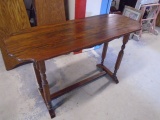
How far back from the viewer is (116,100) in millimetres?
1681

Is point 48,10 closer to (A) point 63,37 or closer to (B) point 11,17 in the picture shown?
(B) point 11,17

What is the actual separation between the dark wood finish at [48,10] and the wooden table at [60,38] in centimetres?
70

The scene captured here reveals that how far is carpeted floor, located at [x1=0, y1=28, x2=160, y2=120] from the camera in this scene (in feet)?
4.97

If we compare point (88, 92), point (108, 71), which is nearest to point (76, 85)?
point (88, 92)

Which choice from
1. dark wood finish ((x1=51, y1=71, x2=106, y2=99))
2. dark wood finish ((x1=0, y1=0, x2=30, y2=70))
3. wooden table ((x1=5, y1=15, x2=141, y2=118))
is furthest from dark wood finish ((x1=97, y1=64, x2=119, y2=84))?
dark wood finish ((x1=0, y1=0, x2=30, y2=70))

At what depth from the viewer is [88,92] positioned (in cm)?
176

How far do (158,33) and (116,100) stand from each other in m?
2.45

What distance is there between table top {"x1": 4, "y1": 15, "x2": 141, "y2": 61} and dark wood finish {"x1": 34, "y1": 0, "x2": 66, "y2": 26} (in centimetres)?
69

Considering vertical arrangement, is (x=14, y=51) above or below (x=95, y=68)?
above

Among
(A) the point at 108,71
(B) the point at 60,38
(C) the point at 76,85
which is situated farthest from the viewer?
(A) the point at 108,71

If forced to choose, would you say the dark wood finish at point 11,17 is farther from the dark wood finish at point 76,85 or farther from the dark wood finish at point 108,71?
the dark wood finish at point 108,71

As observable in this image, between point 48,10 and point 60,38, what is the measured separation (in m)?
1.02

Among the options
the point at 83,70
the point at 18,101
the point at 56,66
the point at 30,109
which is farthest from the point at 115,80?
the point at 18,101

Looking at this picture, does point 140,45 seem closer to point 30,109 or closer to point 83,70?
point 83,70
